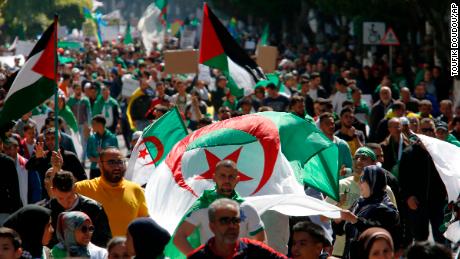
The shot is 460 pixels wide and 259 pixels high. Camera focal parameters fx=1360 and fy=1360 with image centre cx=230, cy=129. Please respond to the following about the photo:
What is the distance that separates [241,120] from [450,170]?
5.93 feet

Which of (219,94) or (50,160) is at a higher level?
(50,160)

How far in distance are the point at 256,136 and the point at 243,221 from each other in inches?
88.7

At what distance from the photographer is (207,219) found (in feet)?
26.9

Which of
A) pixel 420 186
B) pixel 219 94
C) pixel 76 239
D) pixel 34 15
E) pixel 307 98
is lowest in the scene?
pixel 34 15

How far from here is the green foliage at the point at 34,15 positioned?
246ft

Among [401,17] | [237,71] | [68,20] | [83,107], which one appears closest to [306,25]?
[401,17]

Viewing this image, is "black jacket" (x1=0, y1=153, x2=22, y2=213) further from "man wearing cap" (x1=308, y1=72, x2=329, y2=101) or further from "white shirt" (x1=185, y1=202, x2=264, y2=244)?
"man wearing cap" (x1=308, y1=72, x2=329, y2=101)

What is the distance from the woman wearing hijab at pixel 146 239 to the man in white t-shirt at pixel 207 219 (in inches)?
37.8

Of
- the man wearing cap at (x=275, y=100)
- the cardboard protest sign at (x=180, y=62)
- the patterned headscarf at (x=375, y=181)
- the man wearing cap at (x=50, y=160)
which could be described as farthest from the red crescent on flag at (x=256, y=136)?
the cardboard protest sign at (x=180, y=62)

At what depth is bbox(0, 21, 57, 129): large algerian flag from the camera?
39.4 feet

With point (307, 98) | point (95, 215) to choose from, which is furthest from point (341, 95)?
point (95, 215)

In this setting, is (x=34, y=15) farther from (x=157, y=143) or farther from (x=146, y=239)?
(x=146, y=239)

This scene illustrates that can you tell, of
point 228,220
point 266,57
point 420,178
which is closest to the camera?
point 228,220

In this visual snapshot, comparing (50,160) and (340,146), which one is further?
(340,146)
